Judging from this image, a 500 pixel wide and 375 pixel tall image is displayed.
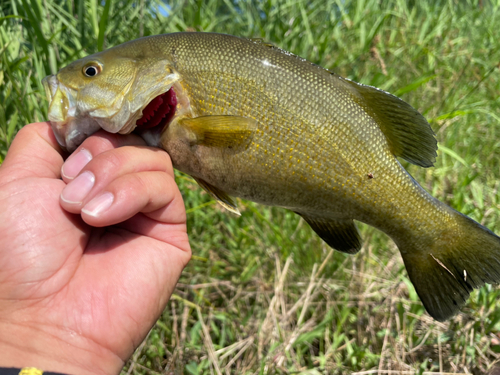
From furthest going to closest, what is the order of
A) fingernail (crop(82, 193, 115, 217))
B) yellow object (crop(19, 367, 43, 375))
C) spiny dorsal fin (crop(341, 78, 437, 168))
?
spiny dorsal fin (crop(341, 78, 437, 168)) → fingernail (crop(82, 193, 115, 217)) → yellow object (crop(19, 367, 43, 375))

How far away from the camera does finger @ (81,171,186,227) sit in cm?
127

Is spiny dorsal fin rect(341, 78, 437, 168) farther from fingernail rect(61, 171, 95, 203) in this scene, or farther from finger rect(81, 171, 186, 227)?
fingernail rect(61, 171, 95, 203)

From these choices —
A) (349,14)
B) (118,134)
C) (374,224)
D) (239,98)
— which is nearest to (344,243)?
(374,224)

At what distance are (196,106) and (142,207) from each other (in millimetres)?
432

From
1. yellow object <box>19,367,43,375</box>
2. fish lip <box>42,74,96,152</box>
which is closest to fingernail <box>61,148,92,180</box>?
fish lip <box>42,74,96,152</box>

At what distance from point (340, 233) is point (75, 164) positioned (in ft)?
3.61

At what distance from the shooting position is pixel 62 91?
1.44 metres

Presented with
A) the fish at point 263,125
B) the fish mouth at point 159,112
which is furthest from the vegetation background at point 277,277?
the fish mouth at point 159,112

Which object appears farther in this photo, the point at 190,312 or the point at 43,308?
the point at 190,312

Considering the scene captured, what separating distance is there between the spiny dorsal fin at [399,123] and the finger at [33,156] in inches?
47.9

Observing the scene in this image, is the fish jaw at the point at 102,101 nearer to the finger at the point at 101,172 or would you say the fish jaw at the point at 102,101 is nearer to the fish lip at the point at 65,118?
the fish lip at the point at 65,118

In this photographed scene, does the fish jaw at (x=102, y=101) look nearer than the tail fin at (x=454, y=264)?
Yes

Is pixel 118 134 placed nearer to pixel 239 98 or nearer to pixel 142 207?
pixel 142 207

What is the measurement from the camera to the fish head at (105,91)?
141 centimetres
